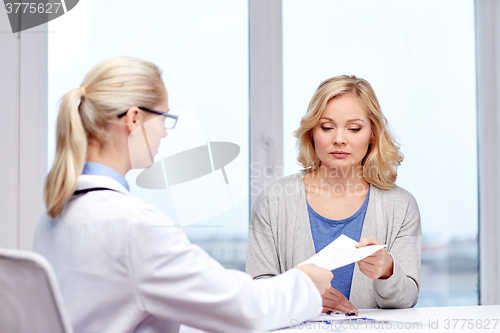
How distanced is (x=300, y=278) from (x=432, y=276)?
70.7 inches

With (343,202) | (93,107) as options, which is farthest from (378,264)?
(93,107)

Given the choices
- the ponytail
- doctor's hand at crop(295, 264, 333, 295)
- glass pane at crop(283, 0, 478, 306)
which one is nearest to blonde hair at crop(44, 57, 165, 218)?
the ponytail

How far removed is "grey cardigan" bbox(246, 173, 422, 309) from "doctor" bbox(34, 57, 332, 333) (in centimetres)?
57

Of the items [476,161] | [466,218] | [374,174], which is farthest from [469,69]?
[374,174]

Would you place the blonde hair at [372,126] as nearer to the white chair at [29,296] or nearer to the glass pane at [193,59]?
the glass pane at [193,59]

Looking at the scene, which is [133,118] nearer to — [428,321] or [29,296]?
[29,296]

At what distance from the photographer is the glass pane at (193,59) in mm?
2068

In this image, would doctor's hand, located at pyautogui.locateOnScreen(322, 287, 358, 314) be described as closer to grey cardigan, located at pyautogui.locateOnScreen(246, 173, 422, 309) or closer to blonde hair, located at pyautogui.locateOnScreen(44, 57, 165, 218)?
grey cardigan, located at pyautogui.locateOnScreen(246, 173, 422, 309)

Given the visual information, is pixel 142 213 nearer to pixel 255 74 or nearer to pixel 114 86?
pixel 114 86

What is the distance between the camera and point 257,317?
2.61 feet

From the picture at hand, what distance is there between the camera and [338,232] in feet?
4.93

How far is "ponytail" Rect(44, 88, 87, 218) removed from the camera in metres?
0.79

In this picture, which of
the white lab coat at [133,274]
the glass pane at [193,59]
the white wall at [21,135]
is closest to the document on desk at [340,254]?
the white lab coat at [133,274]

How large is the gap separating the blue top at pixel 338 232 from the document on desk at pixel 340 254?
0.29 metres
